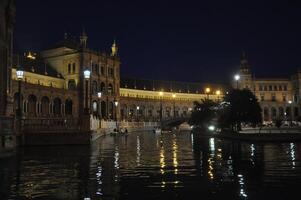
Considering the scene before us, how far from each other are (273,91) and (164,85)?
5133 centimetres

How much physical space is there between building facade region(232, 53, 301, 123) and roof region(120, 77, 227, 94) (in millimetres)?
13005

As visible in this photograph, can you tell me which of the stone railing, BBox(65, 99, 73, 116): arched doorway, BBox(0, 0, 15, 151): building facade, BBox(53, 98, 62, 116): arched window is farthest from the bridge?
BBox(0, 0, 15, 151): building facade

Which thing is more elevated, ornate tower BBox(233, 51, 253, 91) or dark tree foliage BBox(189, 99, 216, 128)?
ornate tower BBox(233, 51, 253, 91)

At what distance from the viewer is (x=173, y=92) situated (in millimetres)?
158250

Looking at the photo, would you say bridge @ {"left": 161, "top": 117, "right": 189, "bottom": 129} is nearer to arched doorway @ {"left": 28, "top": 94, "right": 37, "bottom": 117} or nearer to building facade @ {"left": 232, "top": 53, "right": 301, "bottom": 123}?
building facade @ {"left": 232, "top": 53, "right": 301, "bottom": 123}

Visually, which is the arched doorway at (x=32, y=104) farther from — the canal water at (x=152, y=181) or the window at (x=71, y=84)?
the canal water at (x=152, y=181)

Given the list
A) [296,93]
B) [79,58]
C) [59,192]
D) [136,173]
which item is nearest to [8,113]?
[136,173]

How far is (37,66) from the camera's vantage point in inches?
4109

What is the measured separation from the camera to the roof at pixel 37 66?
9406 centimetres

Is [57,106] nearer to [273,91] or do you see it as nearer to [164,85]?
[164,85]

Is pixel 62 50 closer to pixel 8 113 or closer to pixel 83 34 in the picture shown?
pixel 83 34

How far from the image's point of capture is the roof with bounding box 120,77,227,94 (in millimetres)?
144262

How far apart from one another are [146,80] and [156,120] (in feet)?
101

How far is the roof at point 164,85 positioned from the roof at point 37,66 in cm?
3188
